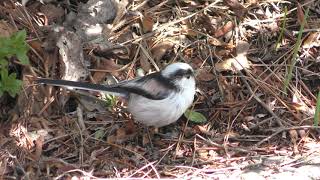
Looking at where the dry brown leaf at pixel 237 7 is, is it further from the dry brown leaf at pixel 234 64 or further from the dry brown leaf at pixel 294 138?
the dry brown leaf at pixel 294 138

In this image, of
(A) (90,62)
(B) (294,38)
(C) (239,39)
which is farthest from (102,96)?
(B) (294,38)

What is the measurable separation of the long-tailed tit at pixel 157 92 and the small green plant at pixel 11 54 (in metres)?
0.19

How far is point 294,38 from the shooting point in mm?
4984

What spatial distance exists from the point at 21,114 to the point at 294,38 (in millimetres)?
2316

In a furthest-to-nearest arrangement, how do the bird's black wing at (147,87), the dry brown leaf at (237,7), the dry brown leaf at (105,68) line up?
the dry brown leaf at (237,7), the dry brown leaf at (105,68), the bird's black wing at (147,87)

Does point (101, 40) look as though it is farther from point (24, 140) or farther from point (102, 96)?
point (24, 140)

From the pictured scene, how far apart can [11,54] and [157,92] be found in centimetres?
106

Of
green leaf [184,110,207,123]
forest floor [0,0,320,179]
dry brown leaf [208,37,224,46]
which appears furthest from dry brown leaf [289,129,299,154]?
dry brown leaf [208,37,224,46]

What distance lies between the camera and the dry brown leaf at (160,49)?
15.9 ft

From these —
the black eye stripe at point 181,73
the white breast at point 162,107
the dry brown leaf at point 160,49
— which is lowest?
the white breast at point 162,107

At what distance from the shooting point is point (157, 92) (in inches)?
169

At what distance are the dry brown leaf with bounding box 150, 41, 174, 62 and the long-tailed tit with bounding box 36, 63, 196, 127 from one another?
0.48 m

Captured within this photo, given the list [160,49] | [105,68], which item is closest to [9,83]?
[105,68]

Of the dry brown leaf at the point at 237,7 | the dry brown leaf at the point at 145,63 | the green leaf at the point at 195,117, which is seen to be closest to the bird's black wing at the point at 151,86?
the green leaf at the point at 195,117
